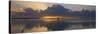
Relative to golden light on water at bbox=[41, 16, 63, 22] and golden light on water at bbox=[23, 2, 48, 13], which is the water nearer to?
golden light on water at bbox=[41, 16, 63, 22]

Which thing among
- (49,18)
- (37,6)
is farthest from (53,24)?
(37,6)

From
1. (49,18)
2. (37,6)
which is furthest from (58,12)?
(37,6)

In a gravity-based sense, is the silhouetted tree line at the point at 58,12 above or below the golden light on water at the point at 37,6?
below

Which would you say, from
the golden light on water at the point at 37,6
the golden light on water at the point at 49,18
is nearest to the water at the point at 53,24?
the golden light on water at the point at 49,18

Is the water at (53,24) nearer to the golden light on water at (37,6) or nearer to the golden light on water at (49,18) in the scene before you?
the golden light on water at (49,18)

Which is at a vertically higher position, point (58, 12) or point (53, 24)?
point (58, 12)

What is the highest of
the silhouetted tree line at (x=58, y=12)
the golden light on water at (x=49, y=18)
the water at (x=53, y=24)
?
the silhouetted tree line at (x=58, y=12)

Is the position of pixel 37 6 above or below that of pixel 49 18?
above

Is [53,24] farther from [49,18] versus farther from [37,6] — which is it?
[37,6]

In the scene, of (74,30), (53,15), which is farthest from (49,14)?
(74,30)

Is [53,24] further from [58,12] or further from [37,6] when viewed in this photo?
[37,6]

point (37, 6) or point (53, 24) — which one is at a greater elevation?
point (37, 6)

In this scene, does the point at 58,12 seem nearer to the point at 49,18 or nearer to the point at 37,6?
the point at 49,18
